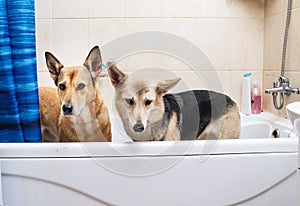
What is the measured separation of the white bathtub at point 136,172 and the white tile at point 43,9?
1.02m

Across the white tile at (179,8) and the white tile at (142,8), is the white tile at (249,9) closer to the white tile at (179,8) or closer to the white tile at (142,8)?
the white tile at (179,8)

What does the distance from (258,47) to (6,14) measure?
56.8 inches

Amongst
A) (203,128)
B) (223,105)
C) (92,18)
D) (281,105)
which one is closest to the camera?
(203,128)

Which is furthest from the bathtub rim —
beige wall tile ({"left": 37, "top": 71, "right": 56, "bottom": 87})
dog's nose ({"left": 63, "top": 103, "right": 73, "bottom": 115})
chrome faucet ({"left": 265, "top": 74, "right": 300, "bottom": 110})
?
beige wall tile ({"left": 37, "top": 71, "right": 56, "bottom": 87})

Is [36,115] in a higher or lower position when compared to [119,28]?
lower

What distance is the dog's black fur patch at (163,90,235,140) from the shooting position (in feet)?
4.14

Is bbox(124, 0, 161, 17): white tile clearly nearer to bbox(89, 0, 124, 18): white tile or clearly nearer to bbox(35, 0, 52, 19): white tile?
bbox(89, 0, 124, 18): white tile

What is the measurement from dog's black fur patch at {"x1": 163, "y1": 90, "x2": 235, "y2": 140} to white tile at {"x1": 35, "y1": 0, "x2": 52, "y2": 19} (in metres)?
1.00

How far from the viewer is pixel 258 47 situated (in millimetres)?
2021

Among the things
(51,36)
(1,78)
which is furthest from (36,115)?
(51,36)

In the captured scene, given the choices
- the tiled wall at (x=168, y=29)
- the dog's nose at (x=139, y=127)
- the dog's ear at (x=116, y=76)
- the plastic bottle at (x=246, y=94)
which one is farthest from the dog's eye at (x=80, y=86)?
the plastic bottle at (x=246, y=94)

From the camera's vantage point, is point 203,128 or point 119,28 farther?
point 119,28

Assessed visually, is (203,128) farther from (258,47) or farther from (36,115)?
(258,47)

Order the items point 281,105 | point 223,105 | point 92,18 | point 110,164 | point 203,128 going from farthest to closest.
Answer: point 92,18
point 281,105
point 223,105
point 203,128
point 110,164
